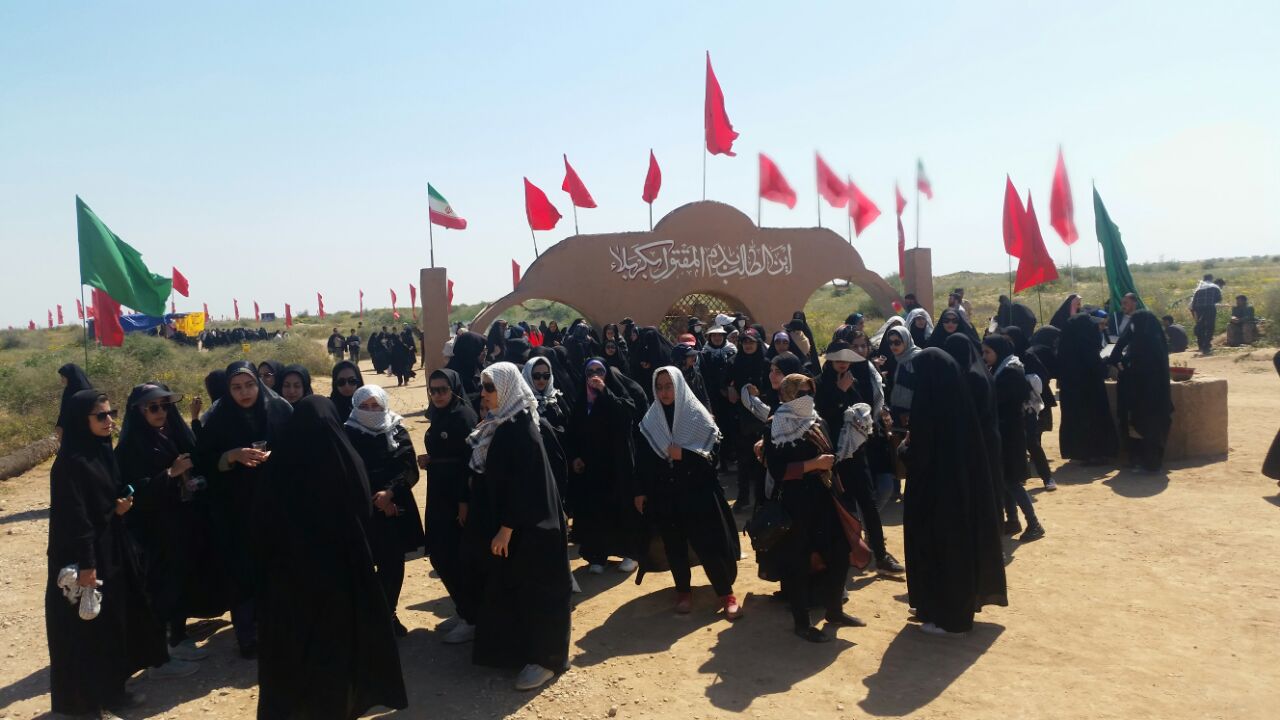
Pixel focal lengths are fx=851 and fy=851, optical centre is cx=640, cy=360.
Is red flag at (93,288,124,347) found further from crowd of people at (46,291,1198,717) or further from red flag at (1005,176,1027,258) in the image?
red flag at (1005,176,1027,258)

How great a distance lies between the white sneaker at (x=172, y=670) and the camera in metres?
4.15

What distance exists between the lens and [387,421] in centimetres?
428

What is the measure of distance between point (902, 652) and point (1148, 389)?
465 centimetres

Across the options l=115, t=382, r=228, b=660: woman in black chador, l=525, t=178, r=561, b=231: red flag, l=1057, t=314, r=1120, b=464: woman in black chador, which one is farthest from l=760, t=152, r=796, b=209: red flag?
l=115, t=382, r=228, b=660: woman in black chador

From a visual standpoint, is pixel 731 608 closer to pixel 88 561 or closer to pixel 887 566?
pixel 887 566

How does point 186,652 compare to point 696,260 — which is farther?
point 696,260

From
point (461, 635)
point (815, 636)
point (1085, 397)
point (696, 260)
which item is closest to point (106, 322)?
point (696, 260)

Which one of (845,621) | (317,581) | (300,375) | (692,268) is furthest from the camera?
(692,268)

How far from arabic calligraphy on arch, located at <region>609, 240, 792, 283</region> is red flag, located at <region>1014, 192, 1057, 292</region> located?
13.8ft

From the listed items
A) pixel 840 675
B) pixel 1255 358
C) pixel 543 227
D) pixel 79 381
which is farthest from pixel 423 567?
pixel 1255 358

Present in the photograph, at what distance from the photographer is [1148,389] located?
727 cm

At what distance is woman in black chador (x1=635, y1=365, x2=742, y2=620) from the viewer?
4.48 meters

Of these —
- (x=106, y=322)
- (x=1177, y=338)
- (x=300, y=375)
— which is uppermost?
(x=106, y=322)

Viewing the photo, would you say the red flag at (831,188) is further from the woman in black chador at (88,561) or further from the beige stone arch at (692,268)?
the woman in black chador at (88,561)
